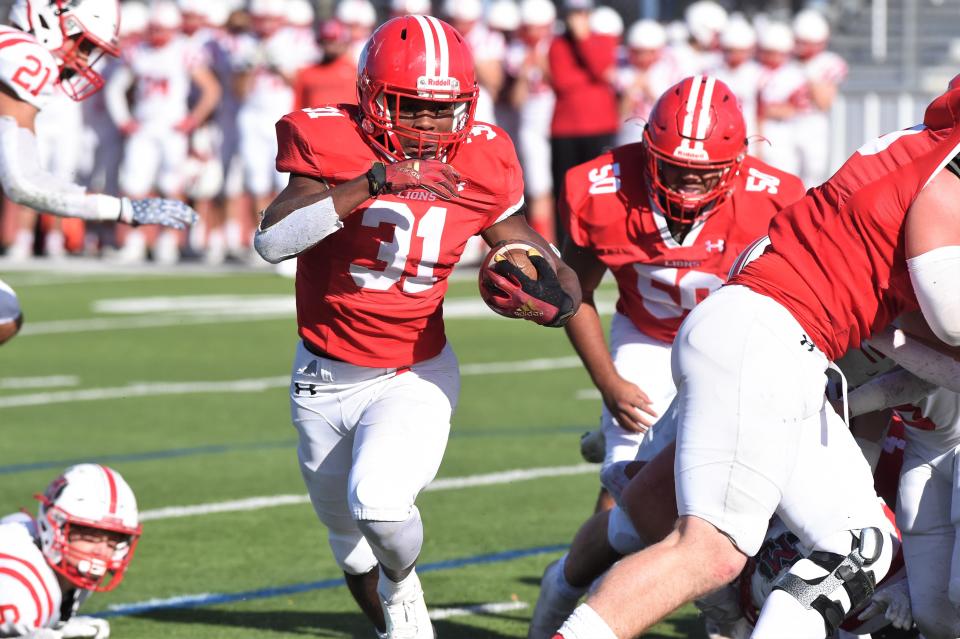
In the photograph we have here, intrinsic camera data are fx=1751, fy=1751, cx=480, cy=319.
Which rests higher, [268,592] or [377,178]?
[377,178]

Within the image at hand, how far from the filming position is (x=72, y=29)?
5.99 meters

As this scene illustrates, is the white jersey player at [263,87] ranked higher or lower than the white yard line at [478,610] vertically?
lower

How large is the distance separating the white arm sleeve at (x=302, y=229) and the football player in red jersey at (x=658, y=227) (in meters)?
1.14

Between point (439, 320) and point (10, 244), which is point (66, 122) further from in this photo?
point (439, 320)

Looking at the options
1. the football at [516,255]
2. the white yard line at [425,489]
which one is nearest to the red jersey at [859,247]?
the football at [516,255]

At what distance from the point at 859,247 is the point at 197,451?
14.6 ft

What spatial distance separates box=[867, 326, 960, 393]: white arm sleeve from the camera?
4234 mm

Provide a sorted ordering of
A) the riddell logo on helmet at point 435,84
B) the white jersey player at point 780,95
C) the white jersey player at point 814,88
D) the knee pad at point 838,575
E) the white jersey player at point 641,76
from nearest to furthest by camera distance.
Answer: the knee pad at point 838,575 < the riddell logo on helmet at point 435,84 < the white jersey player at point 641,76 < the white jersey player at point 780,95 < the white jersey player at point 814,88

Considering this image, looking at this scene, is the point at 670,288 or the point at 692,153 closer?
the point at 692,153

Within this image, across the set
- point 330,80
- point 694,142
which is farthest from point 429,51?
point 330,80

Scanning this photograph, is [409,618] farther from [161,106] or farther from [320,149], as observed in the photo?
[161,106]

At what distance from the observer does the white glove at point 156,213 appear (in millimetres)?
5836

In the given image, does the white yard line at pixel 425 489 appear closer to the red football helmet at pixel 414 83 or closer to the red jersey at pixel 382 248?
the red jersey at pixel 382 248

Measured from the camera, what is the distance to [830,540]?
4.09m
